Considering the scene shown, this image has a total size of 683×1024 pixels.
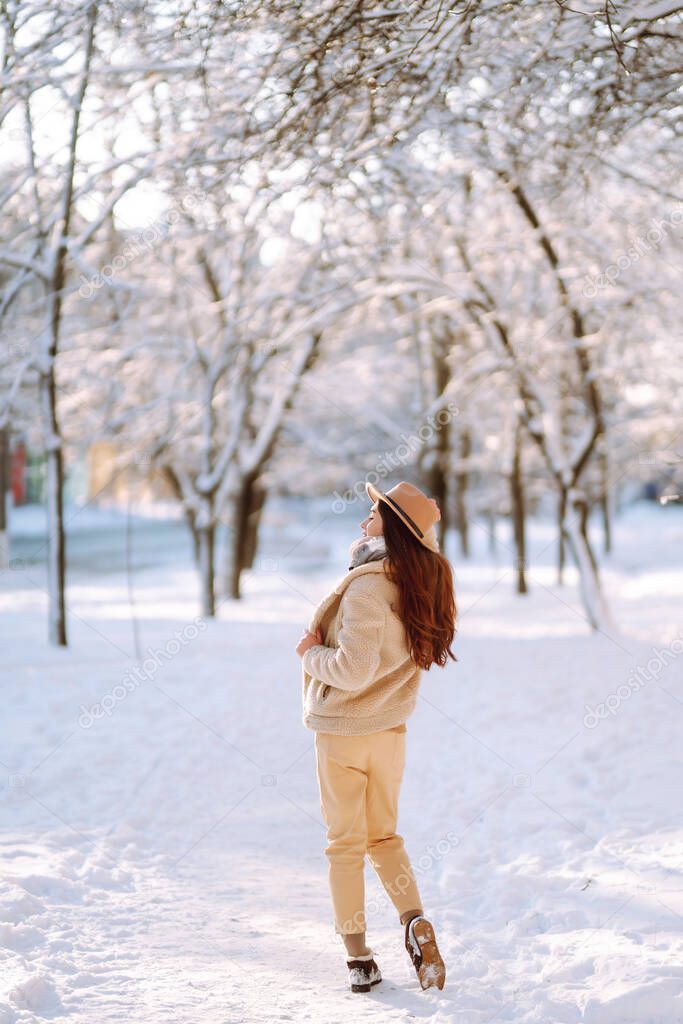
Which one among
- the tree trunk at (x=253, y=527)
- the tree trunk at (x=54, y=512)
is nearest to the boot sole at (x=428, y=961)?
the tree trunk at (x=54, y=512)

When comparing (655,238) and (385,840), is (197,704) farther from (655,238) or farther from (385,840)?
(655,238)

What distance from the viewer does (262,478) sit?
868 inches

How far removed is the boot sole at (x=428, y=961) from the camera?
11.4 feet

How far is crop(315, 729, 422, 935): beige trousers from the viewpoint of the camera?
3.57 meters

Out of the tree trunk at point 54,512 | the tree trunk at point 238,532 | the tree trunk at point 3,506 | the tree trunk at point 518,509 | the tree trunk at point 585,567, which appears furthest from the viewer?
the tree trunk at point 3,506

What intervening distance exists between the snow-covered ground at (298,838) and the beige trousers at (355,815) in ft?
1.02

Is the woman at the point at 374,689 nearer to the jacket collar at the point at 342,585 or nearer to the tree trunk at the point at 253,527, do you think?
the jacket collar at the point at 342,585

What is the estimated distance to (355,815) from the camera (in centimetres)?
358

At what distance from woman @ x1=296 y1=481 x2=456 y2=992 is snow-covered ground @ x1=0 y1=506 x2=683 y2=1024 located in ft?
0.89

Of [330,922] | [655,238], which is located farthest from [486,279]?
[330,922]

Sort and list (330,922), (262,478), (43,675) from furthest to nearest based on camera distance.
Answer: (262,478), (43,675), (330,922)

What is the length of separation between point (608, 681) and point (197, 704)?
→ 3.29 m

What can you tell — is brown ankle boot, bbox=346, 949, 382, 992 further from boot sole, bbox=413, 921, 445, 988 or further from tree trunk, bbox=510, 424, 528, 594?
tree trunk, bbox=510, 424, 528, 594

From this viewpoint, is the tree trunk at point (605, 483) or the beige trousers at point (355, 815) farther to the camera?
the tree trunk at point (605, 483)
